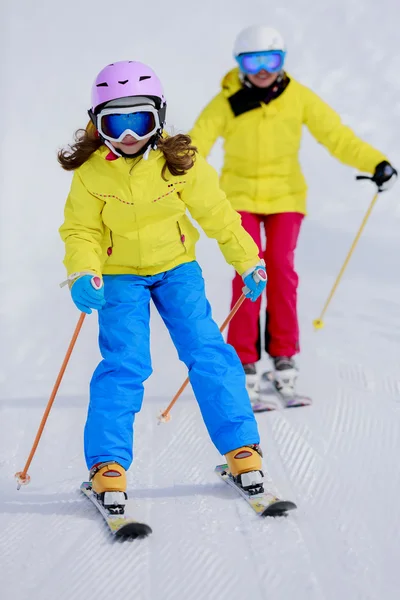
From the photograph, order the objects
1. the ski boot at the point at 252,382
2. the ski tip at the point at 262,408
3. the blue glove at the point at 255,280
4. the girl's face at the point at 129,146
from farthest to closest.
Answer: the ski boot at the point at 252,382, the ski tip at the point at 262,408, the blue glove at the point at 255,280, the girl's face at the point at 129,146

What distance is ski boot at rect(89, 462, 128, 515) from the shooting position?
Result: 3.45 m

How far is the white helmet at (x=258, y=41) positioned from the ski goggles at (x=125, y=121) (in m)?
1.45

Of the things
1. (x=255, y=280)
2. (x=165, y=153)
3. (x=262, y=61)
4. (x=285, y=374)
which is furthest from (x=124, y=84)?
(x=285, y=374)

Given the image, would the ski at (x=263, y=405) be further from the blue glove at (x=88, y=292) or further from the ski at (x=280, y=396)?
the blue glove at (x=88, y=292)

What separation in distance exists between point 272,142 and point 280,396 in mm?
1378

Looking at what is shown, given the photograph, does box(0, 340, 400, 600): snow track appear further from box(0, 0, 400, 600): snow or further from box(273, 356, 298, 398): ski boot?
box(273, 356, 298, 398): ski boot

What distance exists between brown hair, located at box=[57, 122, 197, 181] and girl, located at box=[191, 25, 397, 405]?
1.30 m

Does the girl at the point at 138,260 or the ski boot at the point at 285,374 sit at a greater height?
the girl at the point at 138,260

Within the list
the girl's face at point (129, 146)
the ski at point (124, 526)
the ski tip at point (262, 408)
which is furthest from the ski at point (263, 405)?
the girl's face at point (129, 146)

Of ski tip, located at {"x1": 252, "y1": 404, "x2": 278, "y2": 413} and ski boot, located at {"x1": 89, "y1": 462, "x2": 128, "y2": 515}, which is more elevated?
ski boot, located at {"x1": 89, "y1": 462, "x2": 128, "y2": 515}

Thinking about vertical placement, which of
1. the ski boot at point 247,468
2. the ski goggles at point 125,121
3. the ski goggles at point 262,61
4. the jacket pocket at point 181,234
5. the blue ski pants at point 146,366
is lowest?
the ski boot at point 247,468

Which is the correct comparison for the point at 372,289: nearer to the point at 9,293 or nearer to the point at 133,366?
the point at 9,293

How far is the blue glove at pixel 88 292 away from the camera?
348 centimetres

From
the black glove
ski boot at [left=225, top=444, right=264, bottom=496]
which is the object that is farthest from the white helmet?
ski boot at [left=225, top=444, right=264, bottom=496]
